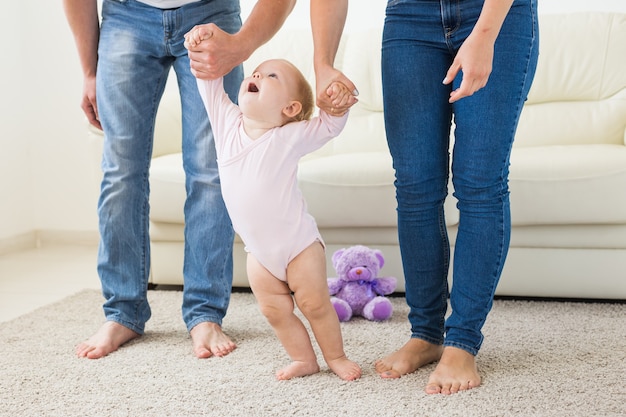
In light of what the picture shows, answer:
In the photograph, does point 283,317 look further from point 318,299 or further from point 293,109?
point 293,109

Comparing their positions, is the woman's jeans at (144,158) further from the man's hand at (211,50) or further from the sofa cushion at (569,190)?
the sofa cushion at (569,190)

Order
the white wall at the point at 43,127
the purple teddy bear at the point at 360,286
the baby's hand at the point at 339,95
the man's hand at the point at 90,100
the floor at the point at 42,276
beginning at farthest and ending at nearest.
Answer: the white wall at the point at 43,127, the floor at the point at 42,276, the purple teddy bear at the point at 360,286, the man's hand at the point at 90,100, the baby's hand at the point at 339,95

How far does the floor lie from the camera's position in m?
2.47

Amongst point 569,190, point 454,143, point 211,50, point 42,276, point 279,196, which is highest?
point 211,50

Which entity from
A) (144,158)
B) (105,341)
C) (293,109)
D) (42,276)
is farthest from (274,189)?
(42,276)

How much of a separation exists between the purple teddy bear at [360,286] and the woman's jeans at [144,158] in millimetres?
348

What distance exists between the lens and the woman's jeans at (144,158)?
177cm

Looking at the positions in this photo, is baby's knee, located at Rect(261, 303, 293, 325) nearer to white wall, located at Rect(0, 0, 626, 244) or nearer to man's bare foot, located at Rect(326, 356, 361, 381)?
man's bare foot, located at Rect(326, 356, 361, 381)

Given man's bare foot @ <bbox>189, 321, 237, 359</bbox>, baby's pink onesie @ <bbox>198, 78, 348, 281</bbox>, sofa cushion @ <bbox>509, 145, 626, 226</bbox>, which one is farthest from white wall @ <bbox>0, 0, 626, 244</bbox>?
baby's pink onesie @ <bbox>198, 78, 348, 281</bbox>

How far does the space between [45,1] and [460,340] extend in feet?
9.01

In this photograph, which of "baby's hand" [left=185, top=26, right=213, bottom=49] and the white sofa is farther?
the white sofa

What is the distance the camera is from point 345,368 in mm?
1557

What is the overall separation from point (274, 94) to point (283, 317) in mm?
459

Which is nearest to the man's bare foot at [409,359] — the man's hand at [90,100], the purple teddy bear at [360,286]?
the purple teddy bear at [360,286]
